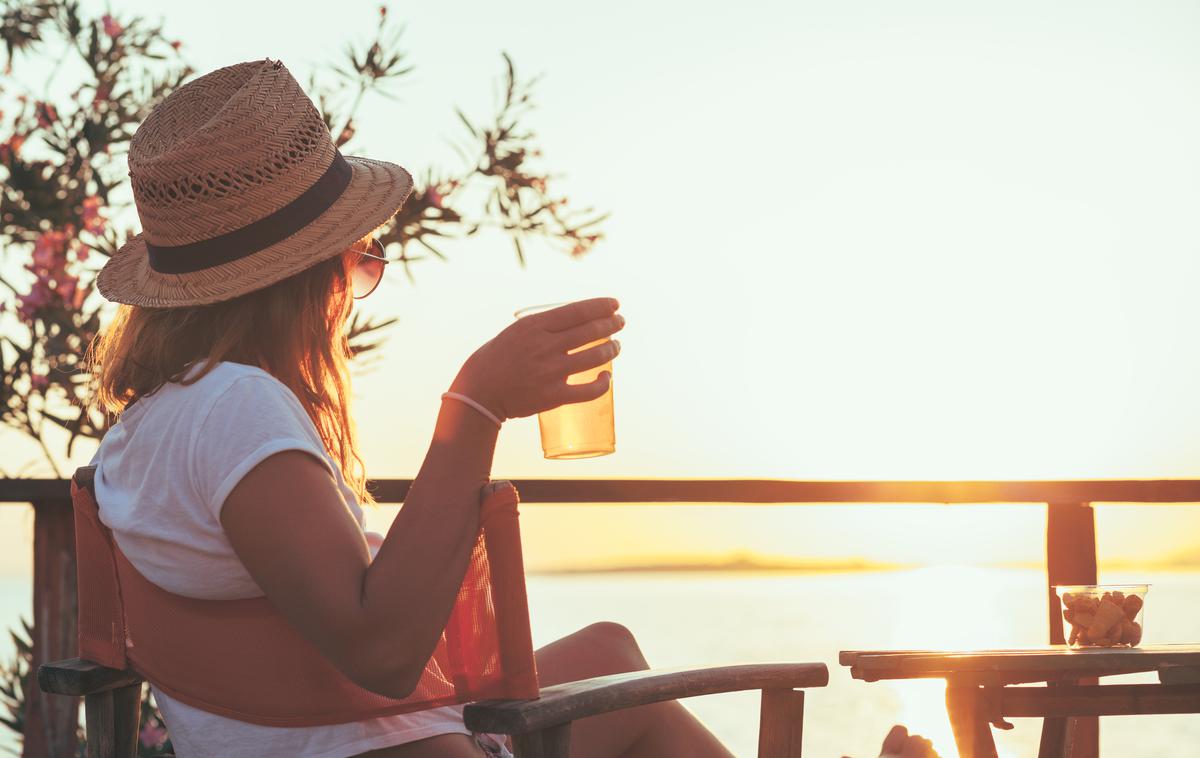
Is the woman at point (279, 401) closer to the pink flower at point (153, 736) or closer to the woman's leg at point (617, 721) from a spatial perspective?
the woman's leg at point (617, 721)

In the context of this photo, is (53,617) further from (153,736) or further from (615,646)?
(615,646)

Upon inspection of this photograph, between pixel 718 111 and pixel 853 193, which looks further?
pixel 853 193

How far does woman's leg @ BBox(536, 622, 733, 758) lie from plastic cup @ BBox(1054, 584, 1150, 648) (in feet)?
2.70

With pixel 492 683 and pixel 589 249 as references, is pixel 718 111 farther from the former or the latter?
pixel 492 683

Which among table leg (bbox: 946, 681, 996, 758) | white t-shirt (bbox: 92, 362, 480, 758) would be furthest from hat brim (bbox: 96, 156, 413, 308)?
table leg (bbox: 946, 681, 996, 758)

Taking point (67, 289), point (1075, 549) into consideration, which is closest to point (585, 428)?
point (1075, 549)

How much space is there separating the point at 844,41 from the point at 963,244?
286 centimetres

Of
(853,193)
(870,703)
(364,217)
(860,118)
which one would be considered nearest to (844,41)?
(860,118)

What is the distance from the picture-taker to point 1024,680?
200 centimetres

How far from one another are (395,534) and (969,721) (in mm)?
1141

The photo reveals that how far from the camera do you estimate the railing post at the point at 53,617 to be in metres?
2.89

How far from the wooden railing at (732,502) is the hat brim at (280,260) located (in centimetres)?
142

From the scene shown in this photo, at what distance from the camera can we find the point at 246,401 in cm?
126

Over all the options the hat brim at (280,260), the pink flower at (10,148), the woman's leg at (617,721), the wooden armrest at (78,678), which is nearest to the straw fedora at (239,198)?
the hat brim at (280,260)
